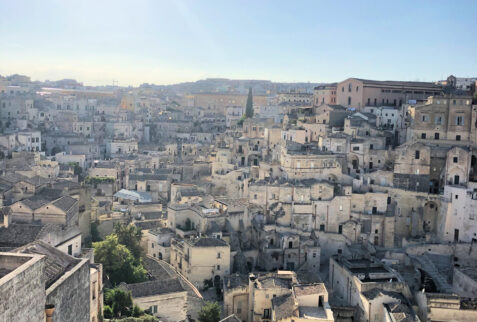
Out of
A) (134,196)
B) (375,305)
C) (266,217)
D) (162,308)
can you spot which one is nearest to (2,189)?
(134,196)

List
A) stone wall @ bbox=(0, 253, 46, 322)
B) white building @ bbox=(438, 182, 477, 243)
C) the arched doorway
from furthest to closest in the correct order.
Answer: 1. the arched doorway
2. white building @ bbox=(438, 182, 477, 243)
3. stone wall @ bbox=(0, 253, 46, 322)

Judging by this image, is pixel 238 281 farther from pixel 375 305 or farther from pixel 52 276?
pixel 52 276

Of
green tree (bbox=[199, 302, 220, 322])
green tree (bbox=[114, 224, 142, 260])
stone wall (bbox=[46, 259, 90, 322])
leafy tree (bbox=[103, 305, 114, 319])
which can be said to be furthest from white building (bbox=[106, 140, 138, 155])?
stone wall (bbox=[46, 259, 90, 322])

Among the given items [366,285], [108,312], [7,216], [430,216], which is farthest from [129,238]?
[430,216]

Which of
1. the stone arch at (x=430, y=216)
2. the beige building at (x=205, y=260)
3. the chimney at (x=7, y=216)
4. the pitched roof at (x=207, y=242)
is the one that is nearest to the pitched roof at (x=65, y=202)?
→ the chimney at (x=7, y=216)

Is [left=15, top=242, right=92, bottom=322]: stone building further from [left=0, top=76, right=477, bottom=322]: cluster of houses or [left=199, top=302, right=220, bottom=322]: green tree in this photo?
[left=199, top=302, right=220, bottom=322]: green tree

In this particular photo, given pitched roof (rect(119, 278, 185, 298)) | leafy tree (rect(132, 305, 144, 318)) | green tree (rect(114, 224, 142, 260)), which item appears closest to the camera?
leafy tree (rect(132, 305, 144, 318))
